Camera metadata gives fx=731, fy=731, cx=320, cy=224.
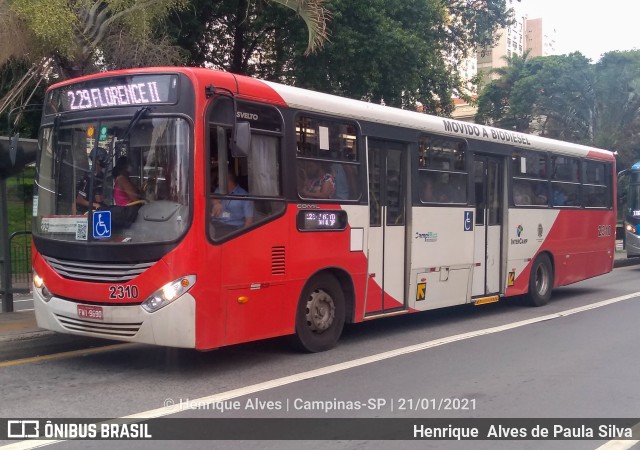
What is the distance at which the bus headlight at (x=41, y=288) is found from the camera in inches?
320

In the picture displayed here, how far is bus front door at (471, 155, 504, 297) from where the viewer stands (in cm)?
1219

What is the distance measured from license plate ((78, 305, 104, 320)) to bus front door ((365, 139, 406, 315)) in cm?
360

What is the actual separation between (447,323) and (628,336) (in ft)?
9.09

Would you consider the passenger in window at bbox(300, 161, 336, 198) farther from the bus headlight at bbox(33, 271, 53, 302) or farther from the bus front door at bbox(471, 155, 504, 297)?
the bus front door at bbox(471, 155, 504, 297)

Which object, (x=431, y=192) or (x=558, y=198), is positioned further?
(x=558, y=198)

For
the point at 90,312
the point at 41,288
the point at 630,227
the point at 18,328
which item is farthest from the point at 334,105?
the point at 630,227

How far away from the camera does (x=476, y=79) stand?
1153 inches

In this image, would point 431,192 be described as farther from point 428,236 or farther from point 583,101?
point 583,101

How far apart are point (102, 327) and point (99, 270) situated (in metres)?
0.60

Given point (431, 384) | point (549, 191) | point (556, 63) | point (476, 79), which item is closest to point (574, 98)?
point (556, 63)

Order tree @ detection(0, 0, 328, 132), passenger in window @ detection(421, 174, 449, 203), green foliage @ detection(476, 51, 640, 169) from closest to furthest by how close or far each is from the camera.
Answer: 1. tree @ detection(0, 0, 328, 132)
2. passenger in window @ detection(421, 174, 449, 203)
3. green foliage @ detection(476, 51, 640, 169)

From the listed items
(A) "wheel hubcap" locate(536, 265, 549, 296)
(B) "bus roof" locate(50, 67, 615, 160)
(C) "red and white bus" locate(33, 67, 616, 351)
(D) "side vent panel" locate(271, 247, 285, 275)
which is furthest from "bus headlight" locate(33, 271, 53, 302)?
(A) "wheel hubcap" locate(536, 265, 549, 296)

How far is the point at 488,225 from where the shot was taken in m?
12.5

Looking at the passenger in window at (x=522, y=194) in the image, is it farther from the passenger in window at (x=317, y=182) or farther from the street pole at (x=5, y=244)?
the street pole at (x=5, y=244)
